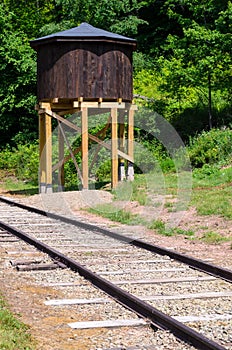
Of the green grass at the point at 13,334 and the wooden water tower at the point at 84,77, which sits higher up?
the wooden water tower at the point at 84,77

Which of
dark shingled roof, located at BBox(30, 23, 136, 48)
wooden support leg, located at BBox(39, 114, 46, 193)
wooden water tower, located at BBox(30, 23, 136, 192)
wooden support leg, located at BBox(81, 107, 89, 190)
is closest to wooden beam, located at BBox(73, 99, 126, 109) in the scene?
wooden water tower, located at BBox(30, 23, 136, 192)

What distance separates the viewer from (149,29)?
45.8 m

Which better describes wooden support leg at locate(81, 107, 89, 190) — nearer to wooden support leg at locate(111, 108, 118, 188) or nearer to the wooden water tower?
the wooden water tower

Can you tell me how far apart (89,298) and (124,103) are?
53.0ft

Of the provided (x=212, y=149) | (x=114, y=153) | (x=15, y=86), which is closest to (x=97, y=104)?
(x=114, y=153)

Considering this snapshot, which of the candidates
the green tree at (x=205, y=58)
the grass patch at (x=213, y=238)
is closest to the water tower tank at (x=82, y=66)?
the green tree at (x=205, y=58)

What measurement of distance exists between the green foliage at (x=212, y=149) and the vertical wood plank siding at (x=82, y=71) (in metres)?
3.91

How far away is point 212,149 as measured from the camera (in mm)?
25219

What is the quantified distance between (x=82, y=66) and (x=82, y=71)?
169 millimetres

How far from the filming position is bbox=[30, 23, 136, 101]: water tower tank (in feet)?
74.4

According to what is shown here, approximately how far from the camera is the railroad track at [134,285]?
645 cm

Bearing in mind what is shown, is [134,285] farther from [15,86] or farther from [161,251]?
[15,86]

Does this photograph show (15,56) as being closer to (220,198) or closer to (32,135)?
(32,135)

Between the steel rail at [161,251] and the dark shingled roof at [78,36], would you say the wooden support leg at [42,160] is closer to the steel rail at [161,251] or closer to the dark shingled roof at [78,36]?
the dark shingled roof at [78,36]
